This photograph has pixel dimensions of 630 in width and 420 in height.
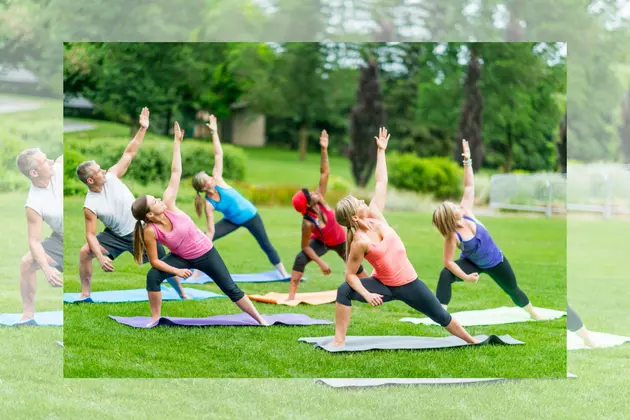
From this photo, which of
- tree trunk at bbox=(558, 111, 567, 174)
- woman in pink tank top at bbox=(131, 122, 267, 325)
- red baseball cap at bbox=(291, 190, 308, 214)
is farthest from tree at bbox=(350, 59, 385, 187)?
woman in pink tank top at bbox=(131, 122, 267, 325)

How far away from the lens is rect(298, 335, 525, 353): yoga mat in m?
7.58

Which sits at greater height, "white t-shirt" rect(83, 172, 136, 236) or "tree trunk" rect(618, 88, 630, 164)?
"tree trunk" rect(618, 88, 630, 164)

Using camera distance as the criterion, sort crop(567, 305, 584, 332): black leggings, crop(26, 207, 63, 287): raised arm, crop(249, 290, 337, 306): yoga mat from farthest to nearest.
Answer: crop(249, 290, 337, 306): yoga mat
crop(567, 305, 584, 332): black leggings
crop(26, 207, 63, 287): raised arm

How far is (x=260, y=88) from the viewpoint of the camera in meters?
13.9

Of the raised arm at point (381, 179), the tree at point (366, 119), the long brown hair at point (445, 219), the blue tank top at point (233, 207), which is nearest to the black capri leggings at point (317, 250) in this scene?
the blue tank top at point (233, 207)

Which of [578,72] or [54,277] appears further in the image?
[578,72]

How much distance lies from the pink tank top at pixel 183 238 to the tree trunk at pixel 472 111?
306 inches

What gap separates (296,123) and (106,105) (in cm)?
438

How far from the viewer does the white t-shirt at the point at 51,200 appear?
790 centimetres

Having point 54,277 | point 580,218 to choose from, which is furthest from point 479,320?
point 580,218

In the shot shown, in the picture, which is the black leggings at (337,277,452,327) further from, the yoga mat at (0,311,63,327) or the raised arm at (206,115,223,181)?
the yoga mat at (0,311,63,327)

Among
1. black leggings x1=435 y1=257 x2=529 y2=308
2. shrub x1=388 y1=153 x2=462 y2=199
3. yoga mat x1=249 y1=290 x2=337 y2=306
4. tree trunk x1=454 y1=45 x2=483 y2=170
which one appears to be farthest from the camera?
tree trunk x1=454 y1=45 x2=483 y2=170

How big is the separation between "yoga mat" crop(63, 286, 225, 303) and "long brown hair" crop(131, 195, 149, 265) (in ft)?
4.61

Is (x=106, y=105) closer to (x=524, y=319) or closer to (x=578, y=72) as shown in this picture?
(x=524, y=319)
